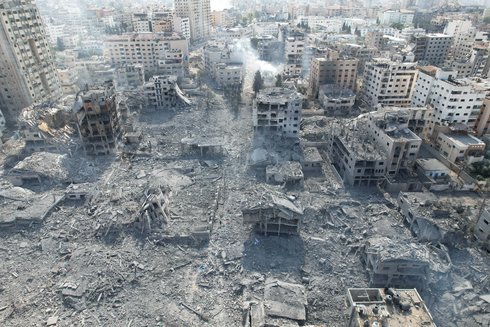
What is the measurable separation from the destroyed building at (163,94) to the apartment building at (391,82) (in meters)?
34.4

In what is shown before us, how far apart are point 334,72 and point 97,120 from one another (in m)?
45.0

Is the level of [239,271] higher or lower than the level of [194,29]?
lower

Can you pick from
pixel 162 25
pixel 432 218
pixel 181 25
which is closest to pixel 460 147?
pixel 432 218

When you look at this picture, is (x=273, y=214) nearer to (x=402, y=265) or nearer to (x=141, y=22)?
(x=402, y=265)

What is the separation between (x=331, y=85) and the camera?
63.7 m

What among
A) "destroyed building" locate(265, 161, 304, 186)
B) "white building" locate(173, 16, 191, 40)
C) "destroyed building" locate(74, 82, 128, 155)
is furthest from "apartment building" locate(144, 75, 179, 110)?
"white building" locate(173, 16, 191, 40)

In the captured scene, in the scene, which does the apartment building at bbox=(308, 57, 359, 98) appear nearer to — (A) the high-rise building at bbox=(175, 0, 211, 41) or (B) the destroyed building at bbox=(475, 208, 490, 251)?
(B) the destroyed building at bbox=(475, 208, 490, 251)

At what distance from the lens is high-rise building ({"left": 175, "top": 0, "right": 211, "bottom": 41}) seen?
116750 mm

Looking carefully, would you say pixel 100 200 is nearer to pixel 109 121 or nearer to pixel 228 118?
pixel 109 121

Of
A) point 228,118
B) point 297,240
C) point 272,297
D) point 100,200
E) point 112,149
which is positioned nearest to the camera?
point 272,297

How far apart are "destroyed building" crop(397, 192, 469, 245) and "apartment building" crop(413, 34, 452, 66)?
5969 cm

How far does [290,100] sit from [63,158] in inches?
1214

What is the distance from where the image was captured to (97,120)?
43.2m

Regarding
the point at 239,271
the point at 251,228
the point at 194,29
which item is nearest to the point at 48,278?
the point at 239,271
